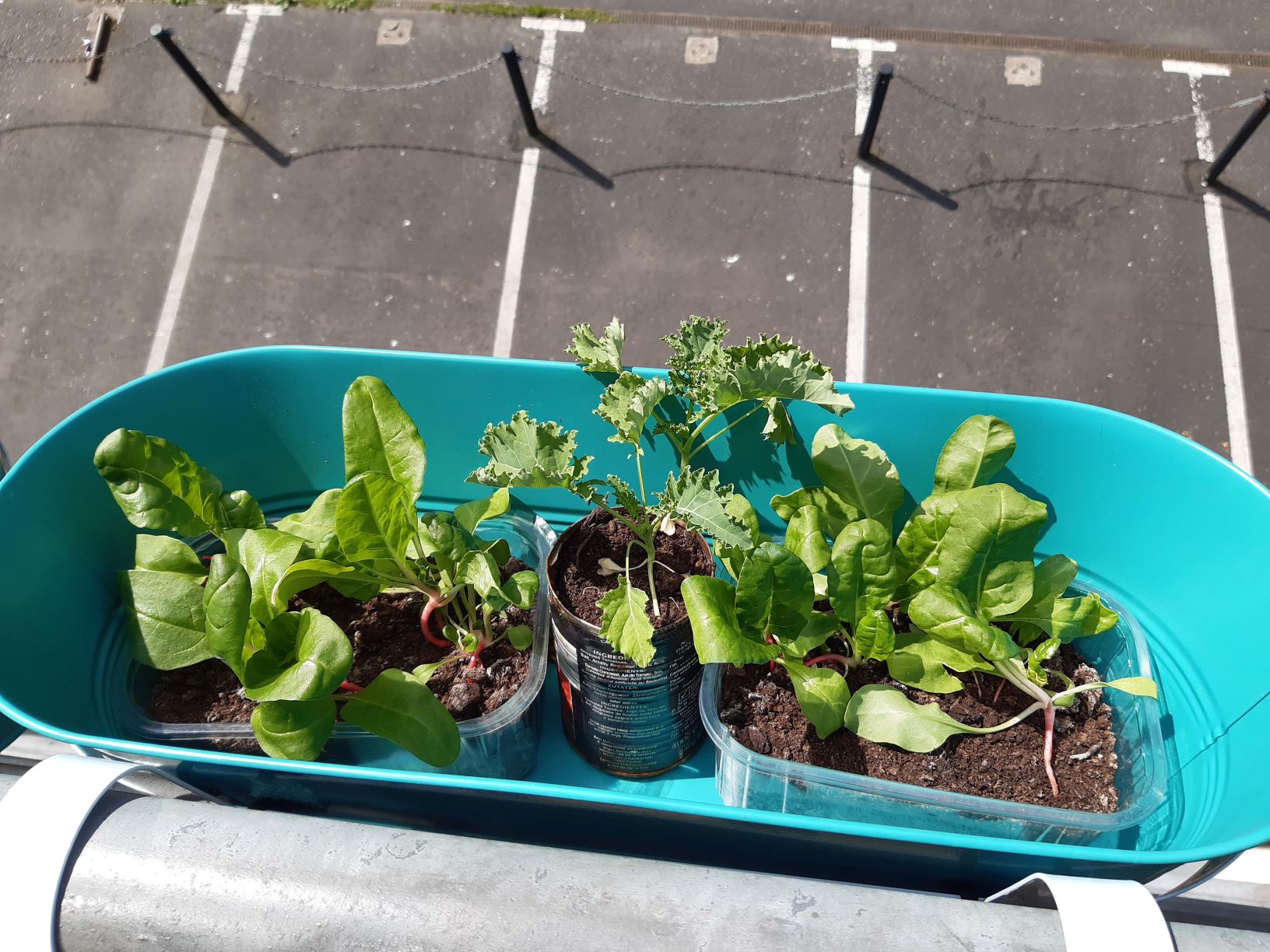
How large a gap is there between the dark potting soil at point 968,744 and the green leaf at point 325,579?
0.55 metres

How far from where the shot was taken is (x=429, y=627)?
142cm

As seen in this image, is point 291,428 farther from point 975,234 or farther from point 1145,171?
point 1145,171

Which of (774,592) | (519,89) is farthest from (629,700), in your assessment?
(519,89)

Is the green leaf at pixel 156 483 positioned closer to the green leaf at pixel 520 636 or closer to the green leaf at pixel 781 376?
the green leaf at pixel 520 636

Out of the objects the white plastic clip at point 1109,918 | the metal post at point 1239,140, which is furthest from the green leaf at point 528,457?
the metal post at point 1239,140

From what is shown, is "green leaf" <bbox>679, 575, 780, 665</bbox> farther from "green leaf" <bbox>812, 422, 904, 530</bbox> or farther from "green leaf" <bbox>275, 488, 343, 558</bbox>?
"green leaf" <bbox>275, 488, 343, 558</bbox>

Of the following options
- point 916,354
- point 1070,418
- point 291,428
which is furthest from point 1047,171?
point 291,428

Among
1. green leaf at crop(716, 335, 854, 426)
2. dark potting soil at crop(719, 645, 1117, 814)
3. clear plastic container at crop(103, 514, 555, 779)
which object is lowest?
clear plastic container at crop(103, 514, 555, 779)

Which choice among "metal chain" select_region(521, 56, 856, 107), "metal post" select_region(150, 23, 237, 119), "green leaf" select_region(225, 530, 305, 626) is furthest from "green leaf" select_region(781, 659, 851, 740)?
"metal post" select_region(150, 23, 237, 119)

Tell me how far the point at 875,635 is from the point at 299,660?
77 centimetres

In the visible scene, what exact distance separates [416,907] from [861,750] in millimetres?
683

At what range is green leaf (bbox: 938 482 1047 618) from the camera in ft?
4.01

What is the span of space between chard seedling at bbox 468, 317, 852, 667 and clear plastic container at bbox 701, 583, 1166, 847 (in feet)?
0.87

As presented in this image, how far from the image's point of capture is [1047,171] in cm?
305
